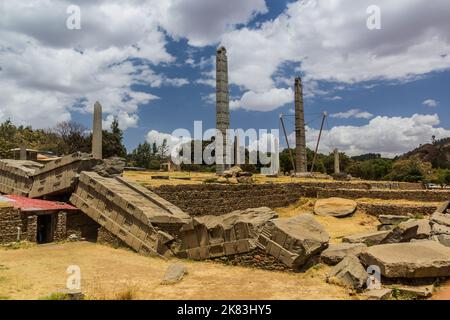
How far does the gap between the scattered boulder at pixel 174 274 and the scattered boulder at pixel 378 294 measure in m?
3.95

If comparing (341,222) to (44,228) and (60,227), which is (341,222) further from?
(44,228)

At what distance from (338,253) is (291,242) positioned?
122cm

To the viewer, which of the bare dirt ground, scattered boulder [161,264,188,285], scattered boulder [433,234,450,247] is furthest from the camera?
scattered boulder [433,234,450,247]

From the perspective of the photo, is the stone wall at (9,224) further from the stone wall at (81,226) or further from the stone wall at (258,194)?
the stone wall at (258,194)

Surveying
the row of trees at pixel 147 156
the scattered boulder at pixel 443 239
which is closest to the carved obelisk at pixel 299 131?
the row of trees at pixel 147 156

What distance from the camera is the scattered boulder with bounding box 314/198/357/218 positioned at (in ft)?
63.6

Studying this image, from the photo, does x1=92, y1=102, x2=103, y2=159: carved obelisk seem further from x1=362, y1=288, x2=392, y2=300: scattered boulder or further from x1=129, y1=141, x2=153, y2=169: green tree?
x1=129, y1=141, x2=153, y2=169: green tree

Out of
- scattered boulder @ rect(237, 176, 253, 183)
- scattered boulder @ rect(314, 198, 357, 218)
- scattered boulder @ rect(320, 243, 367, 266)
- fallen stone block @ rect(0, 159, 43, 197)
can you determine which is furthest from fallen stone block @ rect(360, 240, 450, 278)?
fallen stone block @ rect(0, 159, 43, 197)

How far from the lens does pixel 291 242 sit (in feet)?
30.7

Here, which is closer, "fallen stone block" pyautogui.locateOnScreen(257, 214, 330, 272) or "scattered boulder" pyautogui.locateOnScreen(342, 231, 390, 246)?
"fallen stone block" pyautogui.locateOnScreen(257, 214, 330, 272)

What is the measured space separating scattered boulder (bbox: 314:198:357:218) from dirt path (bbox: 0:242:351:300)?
10456 mm

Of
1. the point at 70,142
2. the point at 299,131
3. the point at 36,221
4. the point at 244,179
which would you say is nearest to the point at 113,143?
the point at 70,142

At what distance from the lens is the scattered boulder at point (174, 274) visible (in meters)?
8.64
